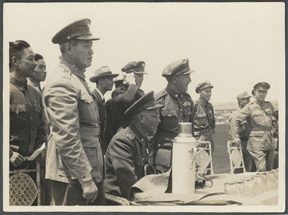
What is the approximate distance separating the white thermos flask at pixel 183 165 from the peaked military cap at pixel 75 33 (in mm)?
1084

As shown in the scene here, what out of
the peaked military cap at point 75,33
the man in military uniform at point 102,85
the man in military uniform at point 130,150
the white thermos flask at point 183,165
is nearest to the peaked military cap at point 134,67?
the man in military uniform at point 102,85

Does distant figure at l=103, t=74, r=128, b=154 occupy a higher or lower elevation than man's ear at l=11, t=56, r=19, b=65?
lower

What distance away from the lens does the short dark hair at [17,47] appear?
4.36m

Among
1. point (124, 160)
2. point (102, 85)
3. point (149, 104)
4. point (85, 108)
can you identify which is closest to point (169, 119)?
point (149, 104)

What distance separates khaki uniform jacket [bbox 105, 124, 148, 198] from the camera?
14.2 ft

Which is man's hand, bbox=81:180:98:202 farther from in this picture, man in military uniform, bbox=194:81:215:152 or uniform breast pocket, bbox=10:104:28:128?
man in military uniform, bbox=194:81:215:152

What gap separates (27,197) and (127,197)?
0.79 meters

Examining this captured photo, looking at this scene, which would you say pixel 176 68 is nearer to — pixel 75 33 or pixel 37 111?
pixel 75 33

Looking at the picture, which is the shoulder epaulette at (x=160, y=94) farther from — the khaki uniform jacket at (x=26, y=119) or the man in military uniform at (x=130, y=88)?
the khaki uniform jacket at (x=26, y=119)

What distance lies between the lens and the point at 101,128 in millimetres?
4367

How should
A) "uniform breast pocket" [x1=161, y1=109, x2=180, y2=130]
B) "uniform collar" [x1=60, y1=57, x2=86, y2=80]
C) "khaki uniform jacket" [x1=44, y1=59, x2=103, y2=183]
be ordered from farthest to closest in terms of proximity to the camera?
"uniform breast pocket" [x1=161, y1=109, x2=180, y2=130], "uniform collar" [x1=60, y1=57, x2=86, y2=80], "khaki uniform jacket" [x1=44, y1=59, x2=103, y2=183]

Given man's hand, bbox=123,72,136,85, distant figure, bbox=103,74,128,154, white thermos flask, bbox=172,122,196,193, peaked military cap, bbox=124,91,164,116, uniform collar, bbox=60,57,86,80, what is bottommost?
white thermos flask, bbox=172,122,196,193

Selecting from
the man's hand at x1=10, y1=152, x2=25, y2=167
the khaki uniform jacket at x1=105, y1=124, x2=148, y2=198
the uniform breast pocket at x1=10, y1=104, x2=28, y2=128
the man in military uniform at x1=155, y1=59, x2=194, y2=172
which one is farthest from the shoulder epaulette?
the man's hand at x1=10, y1=152, x2=25, y2=167

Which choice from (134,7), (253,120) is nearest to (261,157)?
(253,120)
